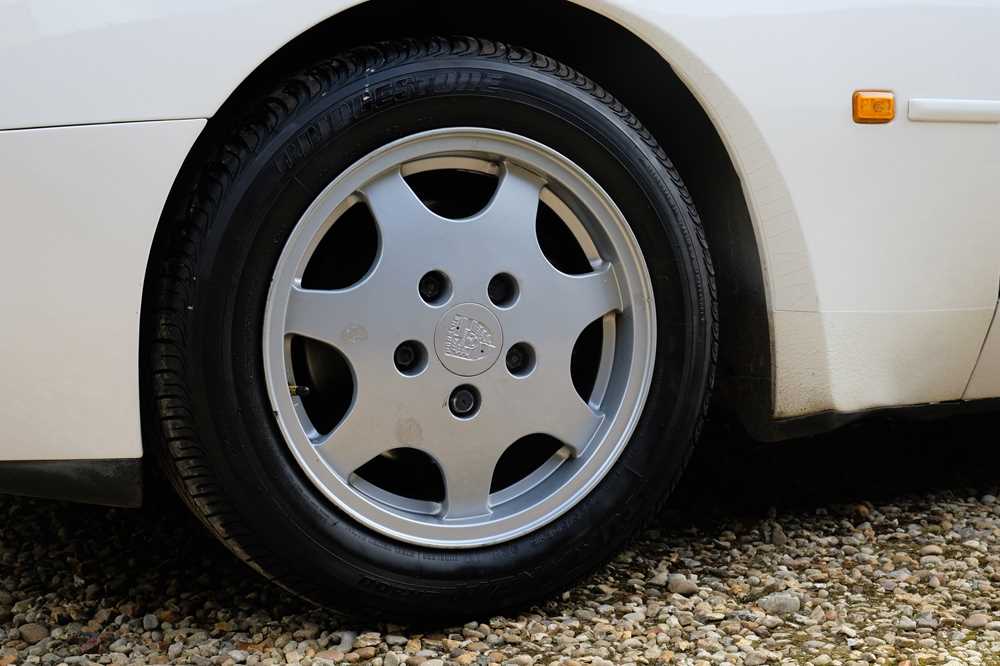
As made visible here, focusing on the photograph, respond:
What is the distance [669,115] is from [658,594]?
88cm

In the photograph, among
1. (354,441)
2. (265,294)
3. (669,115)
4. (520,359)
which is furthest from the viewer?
(669,115)

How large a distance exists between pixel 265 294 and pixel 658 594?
93 cm

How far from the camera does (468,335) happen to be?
77.2 inches

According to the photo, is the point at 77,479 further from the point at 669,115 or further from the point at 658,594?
the point at 669,115

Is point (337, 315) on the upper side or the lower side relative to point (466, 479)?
upper

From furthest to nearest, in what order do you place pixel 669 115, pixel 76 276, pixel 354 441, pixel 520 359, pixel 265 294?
1. pixel 669 115
2. pixel 520 359
3. pixel 354 441
4. pixel 265 294
5. pixel 76 276

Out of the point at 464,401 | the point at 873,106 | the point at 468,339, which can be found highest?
the point at 873,106

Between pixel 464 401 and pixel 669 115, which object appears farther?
pixel 669 115

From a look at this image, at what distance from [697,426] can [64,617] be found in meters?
1.15

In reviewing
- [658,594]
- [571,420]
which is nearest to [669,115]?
[571,420]

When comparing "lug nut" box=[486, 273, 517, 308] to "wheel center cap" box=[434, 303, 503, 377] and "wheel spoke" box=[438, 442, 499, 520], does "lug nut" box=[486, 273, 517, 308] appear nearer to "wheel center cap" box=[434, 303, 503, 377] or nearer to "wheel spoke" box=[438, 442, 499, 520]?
"wheel center cap" box=[434, 303, 503, 377]

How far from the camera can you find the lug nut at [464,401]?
1978mm

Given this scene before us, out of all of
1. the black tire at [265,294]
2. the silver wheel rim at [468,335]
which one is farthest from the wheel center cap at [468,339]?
the black tire at [265,294]

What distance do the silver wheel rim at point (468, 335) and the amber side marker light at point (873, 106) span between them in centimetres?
48
